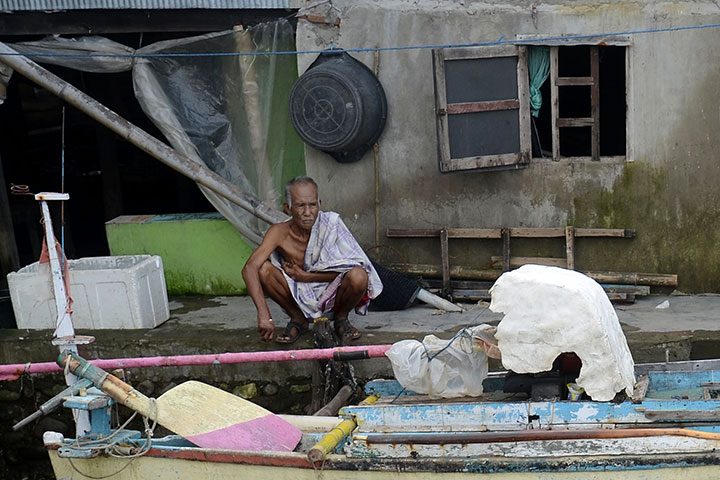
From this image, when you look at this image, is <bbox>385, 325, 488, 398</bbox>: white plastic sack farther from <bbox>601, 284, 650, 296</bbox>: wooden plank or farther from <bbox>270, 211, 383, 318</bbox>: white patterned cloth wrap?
<bbox>601, 284, 650, 296</bbox>: wooden plank

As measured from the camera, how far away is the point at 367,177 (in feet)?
23.9

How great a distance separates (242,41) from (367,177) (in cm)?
155

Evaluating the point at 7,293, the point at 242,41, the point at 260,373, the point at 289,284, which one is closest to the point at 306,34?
the point at 242,41

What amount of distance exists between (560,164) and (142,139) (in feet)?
11.1

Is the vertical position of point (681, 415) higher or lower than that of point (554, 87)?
lower

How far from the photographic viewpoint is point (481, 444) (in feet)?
13.6

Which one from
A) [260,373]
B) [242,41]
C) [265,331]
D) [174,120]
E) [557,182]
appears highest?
[242,41]

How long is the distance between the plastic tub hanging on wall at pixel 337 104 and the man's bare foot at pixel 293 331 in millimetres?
1493

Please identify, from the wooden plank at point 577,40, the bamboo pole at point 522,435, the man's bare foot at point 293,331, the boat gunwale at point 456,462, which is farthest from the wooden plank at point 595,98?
the boat gunwale at point 456,462

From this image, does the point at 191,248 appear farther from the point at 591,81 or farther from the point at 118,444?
the point at 591,81

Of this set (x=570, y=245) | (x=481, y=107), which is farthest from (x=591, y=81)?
(x=570, y=245)

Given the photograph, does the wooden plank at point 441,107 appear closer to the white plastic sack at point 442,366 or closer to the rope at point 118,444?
the white plastic sack at point 442,366

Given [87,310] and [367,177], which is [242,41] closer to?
[367,177]

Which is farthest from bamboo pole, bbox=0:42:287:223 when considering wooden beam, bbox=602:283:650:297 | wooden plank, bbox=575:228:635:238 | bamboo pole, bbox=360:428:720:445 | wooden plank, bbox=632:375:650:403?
wooden plank, bbox=632:375:650:403
